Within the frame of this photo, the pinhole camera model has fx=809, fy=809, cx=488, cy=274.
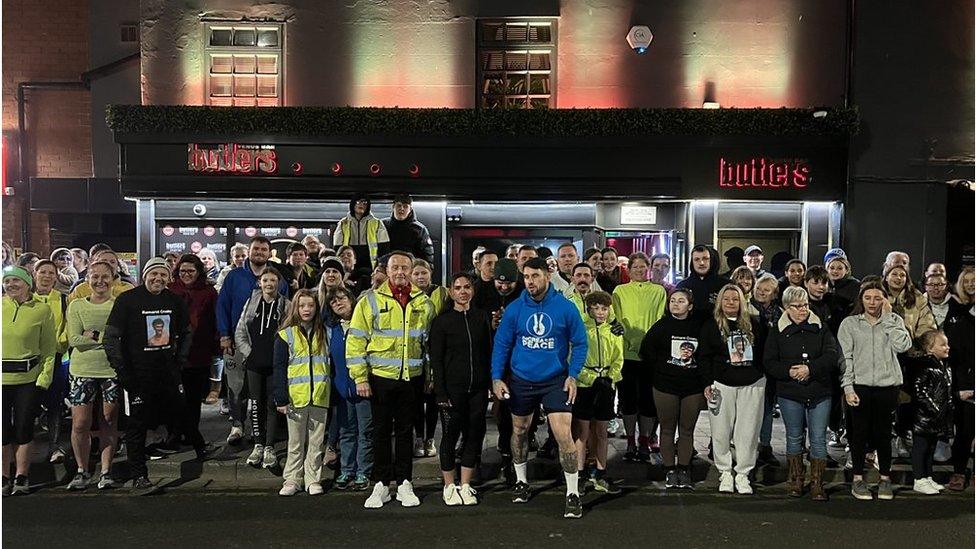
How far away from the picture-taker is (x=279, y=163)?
40.6 ft

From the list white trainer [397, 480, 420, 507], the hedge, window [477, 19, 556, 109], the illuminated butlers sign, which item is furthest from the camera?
window [477, 19, 556, 109]

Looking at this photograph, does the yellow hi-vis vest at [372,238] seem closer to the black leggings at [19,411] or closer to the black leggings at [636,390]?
the black leggings at [636,390]

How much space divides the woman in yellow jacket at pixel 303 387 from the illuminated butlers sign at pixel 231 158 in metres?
6.07

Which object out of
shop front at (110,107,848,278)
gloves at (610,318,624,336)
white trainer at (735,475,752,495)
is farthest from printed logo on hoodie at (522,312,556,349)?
shop front at (110,107,848,278)

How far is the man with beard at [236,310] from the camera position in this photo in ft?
25.9

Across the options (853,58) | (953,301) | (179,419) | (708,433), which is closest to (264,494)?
(179,419)

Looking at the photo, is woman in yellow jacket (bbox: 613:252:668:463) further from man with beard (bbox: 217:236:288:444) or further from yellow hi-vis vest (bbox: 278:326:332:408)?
man with beard (bbox: 217:236:288:444)

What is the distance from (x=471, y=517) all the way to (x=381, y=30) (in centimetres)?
880

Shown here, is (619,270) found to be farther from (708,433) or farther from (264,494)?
(264,494)

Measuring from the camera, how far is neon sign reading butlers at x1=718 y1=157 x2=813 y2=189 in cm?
1244

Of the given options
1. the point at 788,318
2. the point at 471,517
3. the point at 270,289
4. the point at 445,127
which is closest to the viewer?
the point at 471,517

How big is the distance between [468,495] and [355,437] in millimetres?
1183

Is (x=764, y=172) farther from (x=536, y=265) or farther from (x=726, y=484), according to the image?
(x=536, y=265)

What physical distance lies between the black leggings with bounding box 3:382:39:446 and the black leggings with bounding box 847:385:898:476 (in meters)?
6.88
